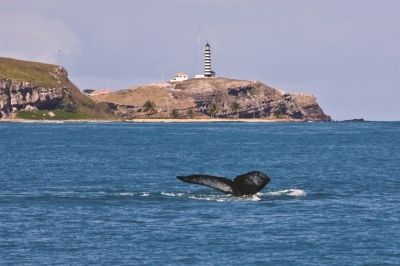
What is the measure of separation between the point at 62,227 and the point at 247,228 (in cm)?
969

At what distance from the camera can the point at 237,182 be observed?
64312mm

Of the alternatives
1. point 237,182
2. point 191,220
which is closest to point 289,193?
point 237,182

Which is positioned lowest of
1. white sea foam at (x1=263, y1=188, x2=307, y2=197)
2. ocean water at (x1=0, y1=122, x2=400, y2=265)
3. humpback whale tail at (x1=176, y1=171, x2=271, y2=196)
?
ocean water at (x1=0, y1=122, x2=400, y2=265)

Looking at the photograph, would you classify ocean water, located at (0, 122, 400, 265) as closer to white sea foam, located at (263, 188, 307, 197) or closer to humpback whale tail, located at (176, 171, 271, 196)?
white sea foam, located at (263, 188, 307, 197)

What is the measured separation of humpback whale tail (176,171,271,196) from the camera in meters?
61.4

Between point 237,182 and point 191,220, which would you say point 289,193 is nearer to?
point 237,182

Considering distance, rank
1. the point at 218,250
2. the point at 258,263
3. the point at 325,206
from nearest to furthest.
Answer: the point at 258,263, the point at 218,250, the point at 325,206

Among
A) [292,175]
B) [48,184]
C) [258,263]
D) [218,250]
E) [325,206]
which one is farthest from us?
[292,175]

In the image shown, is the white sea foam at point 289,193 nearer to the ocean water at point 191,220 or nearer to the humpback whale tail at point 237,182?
the ocean water at point 191,220

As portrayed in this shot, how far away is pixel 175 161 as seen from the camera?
124562 millimetres

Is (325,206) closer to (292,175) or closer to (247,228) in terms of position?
(247,228)

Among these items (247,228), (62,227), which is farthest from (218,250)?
(62,227)

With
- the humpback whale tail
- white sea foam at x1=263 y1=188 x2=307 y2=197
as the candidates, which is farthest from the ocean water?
the humpback whale tail

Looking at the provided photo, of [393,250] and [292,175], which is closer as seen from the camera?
[393,250]
